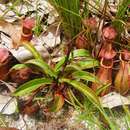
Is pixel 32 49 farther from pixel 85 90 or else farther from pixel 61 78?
pixel 85 90

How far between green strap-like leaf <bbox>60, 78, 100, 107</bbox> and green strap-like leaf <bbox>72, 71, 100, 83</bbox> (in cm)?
3

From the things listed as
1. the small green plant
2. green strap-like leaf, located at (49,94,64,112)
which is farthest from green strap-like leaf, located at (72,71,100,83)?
green strap-like leaf, located at (49,94,64,112)

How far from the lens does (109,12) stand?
6.59ft

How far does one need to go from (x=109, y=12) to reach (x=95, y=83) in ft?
1.39

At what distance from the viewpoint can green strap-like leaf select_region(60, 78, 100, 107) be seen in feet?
5.57

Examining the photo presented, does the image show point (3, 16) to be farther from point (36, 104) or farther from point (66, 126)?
point (66, 126)

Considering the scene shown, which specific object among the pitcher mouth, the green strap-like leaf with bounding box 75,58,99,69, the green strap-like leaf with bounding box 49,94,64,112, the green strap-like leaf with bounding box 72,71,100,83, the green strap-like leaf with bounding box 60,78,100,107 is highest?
the pitcher mouth

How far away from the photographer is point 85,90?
1718 mm

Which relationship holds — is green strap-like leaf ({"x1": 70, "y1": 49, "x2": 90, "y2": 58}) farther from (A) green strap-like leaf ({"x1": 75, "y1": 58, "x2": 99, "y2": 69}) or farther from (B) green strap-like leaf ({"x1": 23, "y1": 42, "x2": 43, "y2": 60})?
(B) green strap-like leaf ({"x1": 23, "y1": 42, "x2": 43, "y2": 60})

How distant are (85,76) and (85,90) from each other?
71 mm

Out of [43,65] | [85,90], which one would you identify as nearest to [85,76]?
[85,90]

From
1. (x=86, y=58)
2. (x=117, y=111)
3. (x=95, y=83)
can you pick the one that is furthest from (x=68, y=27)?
(x=117, y=111)

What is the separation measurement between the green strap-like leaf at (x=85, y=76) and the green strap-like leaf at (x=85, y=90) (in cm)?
3

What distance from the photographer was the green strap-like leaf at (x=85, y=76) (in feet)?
5.74
